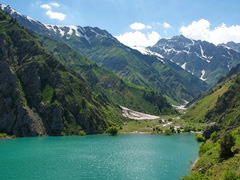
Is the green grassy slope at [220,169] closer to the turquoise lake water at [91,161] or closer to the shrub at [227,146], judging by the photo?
the shrub at [227,146]

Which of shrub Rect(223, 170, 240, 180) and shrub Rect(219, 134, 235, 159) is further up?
shrub Rect(219, 134, 235, 159)

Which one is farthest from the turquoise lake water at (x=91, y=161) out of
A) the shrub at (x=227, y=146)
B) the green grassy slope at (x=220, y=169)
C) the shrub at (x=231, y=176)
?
the shrub at (x=231, y=176)

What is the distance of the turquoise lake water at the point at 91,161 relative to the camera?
87812 mm

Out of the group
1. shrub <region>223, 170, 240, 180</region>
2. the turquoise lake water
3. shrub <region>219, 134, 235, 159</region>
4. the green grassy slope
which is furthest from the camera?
the turquoise lake water

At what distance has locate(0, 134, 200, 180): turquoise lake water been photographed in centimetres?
8781

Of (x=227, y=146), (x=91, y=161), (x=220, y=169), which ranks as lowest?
(x=91, y=161)

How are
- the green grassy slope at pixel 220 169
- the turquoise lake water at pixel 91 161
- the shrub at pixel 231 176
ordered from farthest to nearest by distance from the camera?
the turquoise lake water at pixel 91 161, the green grassy slope at pixel 220 169, the shrub at pixel 231 176

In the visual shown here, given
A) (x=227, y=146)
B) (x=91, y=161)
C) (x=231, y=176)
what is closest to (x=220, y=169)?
(x=227, y=146)

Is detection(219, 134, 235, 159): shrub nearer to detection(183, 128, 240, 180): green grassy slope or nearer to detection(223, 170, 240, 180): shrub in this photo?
detection(183, 128, 240, 180): green grassy slope

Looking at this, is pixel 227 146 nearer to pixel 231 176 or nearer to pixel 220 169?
pixel 220 169

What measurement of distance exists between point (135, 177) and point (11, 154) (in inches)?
2792

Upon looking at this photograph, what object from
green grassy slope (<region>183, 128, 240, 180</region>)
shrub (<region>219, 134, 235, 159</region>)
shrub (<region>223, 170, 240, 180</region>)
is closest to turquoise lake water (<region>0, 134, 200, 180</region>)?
green grassy slope (<region>183, 128, 240, 180</region>)

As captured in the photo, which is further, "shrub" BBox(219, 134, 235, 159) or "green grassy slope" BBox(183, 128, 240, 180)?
"shrub" BBox(219, 134, 235, 159)

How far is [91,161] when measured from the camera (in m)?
109
